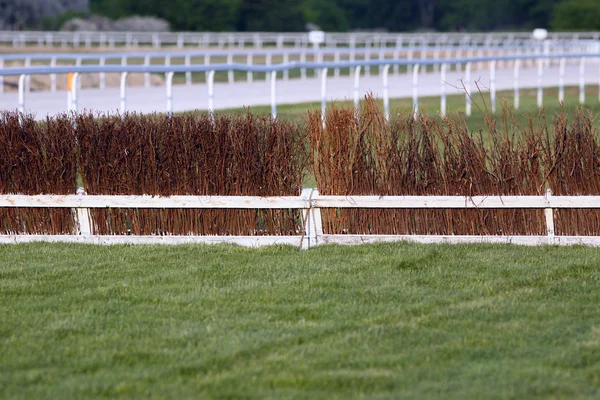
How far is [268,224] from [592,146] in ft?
7.64

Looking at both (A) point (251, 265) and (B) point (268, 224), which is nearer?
(A) point (251, 265)

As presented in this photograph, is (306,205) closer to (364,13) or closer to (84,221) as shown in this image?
(84,221)

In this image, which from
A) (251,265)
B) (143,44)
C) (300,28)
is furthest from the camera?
(300,28)

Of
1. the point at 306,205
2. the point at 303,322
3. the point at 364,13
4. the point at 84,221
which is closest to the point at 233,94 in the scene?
the point at 84,221

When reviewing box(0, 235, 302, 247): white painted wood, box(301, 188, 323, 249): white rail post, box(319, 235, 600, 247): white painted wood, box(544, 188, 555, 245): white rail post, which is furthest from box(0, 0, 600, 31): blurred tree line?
box(544, 188, 555, 245): white rail post

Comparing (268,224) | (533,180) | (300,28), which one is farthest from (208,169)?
(300,28)

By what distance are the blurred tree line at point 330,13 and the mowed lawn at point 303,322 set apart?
50.9 m

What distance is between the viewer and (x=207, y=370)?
446 centimetres

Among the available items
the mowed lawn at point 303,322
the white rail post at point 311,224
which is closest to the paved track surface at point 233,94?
the white rail post at point 311,224

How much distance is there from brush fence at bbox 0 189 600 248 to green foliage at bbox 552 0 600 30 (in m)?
71.4

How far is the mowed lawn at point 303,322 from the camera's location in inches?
169

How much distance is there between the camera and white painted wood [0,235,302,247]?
23.9 feet

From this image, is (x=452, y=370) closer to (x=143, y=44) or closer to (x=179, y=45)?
(x=179, y=45)

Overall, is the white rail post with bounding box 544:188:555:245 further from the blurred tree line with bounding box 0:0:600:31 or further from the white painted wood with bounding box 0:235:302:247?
the blurred tree line with bounding box 0:0:600:31
